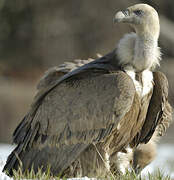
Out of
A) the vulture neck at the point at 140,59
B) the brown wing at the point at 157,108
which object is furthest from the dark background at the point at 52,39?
the vulture neck at the point at 140,59

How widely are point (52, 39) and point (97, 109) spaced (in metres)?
11.8

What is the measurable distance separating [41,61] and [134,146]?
1159 cm

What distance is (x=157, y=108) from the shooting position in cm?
634

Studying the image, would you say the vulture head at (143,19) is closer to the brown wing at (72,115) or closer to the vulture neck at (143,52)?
the vulture neck at (143,52)

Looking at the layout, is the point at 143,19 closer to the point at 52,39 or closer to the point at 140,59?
the point at 140,59

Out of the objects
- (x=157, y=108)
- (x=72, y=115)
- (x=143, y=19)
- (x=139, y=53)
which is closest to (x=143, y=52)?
(x=139, y=53)

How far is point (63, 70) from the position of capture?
7.21 m

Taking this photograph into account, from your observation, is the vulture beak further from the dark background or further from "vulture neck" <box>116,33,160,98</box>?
the dark background

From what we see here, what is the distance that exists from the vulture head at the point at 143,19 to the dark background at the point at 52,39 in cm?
1086

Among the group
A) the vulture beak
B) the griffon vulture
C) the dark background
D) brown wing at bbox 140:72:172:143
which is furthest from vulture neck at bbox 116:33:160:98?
the dark background

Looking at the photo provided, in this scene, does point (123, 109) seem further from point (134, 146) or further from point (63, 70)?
point (63, 70)

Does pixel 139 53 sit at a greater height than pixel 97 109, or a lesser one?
greater

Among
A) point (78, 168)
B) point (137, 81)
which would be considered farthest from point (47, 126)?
point (137, 81)

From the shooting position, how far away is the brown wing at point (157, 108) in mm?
6250
